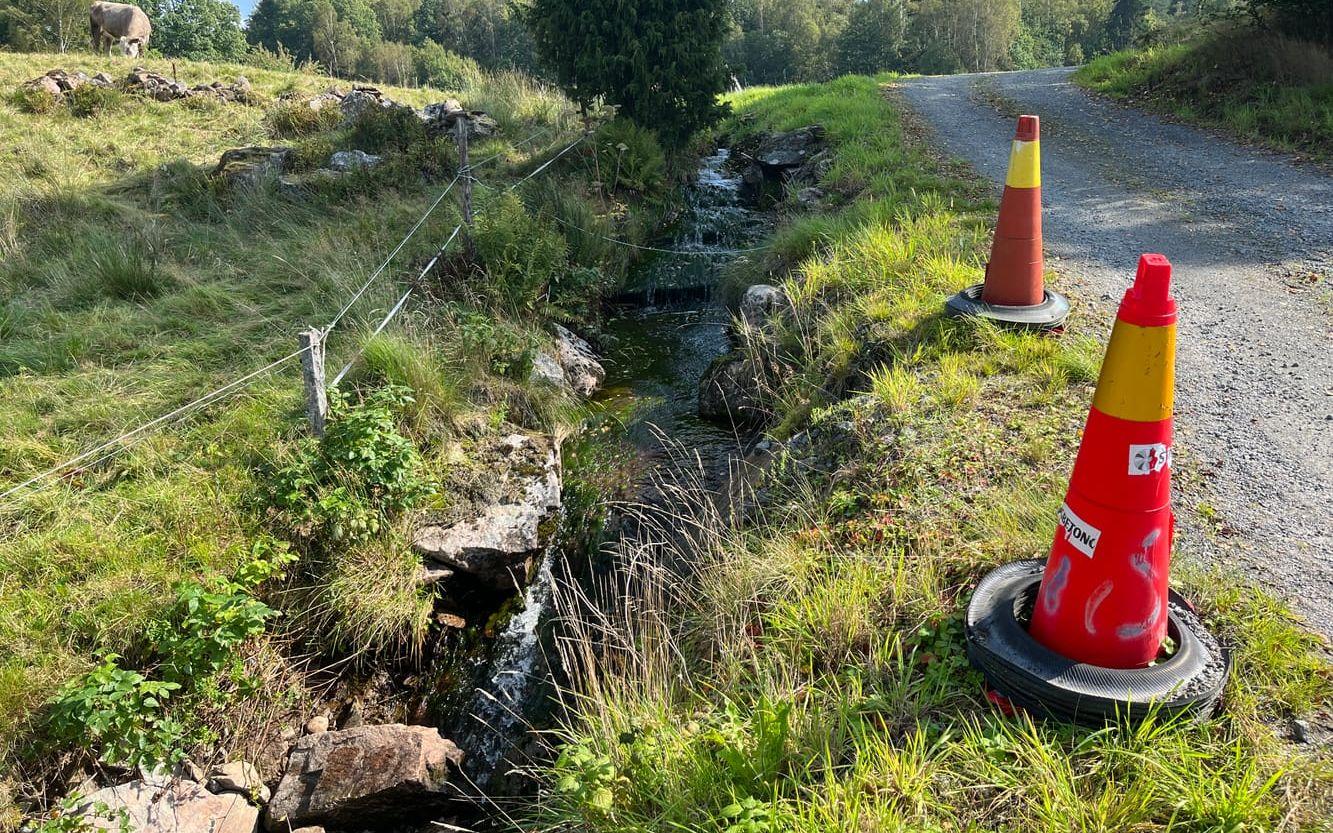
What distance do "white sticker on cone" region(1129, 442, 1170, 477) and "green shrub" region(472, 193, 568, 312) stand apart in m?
5.81

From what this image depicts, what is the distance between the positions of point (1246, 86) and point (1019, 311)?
30.3 ft

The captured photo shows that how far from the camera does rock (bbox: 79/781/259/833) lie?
3057mm

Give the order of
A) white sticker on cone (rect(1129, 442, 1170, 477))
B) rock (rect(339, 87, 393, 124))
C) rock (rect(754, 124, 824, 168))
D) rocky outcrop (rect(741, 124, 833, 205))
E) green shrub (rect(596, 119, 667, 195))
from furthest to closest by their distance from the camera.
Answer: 1. rock (rect(339, 87, 393, 124))
2. rock (rect(754, 124, 824, 168))
3. rocky outcrop (rect(741, 124, 833, 205))
4. green shrub (rect(596, 119, 667, 195))
5. white sticker on cone (rect(1129, 442, 1170, 477))

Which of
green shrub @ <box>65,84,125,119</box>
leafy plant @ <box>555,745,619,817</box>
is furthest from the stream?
green shrub @ <box>65,84,125,119</box>

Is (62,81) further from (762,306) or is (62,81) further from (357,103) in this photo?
(762,306)

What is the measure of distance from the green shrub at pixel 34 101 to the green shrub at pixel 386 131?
6173 millimetres

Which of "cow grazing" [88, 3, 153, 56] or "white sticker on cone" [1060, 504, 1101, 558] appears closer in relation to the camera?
"white sticker on cone" [1060, 504, 1101, 558]

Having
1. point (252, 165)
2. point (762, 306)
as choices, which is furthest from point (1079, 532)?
point (252, 165)

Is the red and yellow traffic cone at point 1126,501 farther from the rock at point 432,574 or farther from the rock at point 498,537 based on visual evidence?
the rock at point 432,574

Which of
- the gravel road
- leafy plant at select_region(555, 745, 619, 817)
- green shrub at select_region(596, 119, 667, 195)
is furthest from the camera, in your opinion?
green shrub at select_region(596, 119, 667, 195)

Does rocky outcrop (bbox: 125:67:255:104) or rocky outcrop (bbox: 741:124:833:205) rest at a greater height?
rocky outcrop (bbox: 125:67:255:104)

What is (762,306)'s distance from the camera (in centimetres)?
712

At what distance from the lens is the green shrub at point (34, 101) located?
45.6 ft

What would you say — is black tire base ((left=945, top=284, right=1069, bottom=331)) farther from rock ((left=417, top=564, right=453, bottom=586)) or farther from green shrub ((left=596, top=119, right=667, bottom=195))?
green shrub ((left=596, top=119, right=667, bottom=195))
